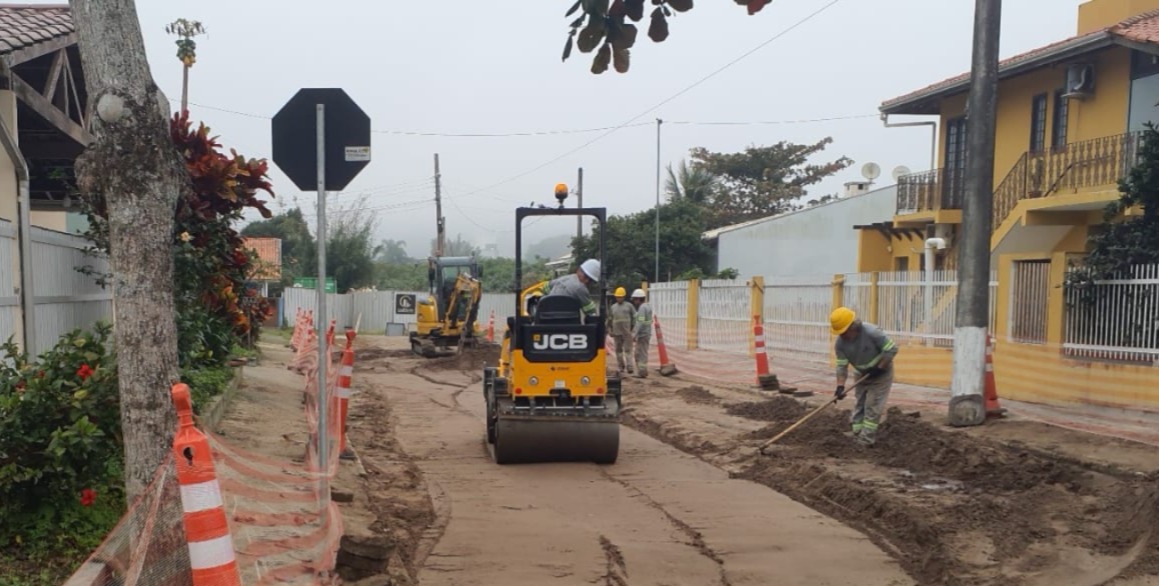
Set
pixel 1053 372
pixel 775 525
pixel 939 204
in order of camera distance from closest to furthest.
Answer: pixel 775 525
pixel 1053 372
pixel 939 204

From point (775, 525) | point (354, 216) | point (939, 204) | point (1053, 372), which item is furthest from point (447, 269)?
point (354, 216)

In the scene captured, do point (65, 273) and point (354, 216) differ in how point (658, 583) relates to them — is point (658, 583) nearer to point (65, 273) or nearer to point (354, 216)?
point (65, 273)

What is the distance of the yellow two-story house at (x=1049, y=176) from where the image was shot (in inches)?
528

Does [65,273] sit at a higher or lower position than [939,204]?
lower

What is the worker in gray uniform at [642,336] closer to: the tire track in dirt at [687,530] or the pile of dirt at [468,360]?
the pile of dirt at [468,360]

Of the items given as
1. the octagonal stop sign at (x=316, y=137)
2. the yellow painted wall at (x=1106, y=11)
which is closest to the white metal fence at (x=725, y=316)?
the yellow painted wall at (x=1106, y=11)

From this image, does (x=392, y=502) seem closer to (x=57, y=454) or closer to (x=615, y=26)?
(x=57, y=454)

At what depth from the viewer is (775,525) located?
7348 millimetres

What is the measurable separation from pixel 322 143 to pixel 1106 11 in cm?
1974

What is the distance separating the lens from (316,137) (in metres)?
6.61

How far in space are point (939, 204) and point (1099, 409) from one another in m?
10.7

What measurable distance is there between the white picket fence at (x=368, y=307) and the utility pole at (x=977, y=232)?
3183 centimetres

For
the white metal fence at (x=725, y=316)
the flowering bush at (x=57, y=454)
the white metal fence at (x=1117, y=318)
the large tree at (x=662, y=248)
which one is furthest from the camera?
the large tree at (x=662, y=248)

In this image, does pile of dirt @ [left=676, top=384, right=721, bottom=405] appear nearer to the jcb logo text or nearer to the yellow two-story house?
the yellow two-story house
